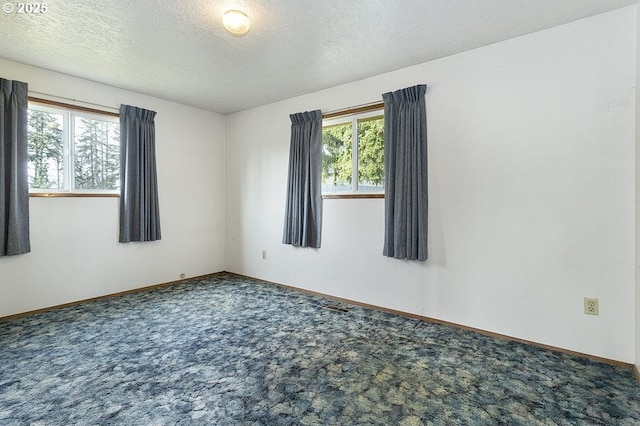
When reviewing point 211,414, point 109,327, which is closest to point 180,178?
point 109,327

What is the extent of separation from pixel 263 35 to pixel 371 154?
1.66 metres

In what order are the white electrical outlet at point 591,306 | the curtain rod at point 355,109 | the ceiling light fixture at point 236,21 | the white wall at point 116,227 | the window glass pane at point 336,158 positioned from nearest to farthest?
the ceiling light fixture at point 236,21 → the white electrical outlet at point 591,306 → the white wall at point 116,227 → the curtain rod at point 355,109 → the window glass pane at point 336,158

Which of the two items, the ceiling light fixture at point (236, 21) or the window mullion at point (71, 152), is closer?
the ceiling light fixture at point (236, 21)

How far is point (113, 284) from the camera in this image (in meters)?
3.91

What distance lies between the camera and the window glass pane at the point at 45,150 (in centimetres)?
331

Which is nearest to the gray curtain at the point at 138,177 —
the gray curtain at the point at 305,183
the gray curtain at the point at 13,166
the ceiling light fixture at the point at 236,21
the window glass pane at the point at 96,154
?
the window glass pane at the point at 96,154

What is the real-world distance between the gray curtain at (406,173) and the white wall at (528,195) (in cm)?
11

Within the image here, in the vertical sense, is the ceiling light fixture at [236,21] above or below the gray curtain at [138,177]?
above

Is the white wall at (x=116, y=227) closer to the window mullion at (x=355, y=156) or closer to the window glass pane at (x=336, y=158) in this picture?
the window glass pane at (x=336, y=158)

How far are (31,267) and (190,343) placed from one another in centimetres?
212

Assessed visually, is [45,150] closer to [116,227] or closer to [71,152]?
[71,152]

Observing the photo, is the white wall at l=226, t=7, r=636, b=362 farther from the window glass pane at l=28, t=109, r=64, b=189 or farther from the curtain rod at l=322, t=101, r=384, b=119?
the window glass pane at l=28, t=109, r=64, b=189

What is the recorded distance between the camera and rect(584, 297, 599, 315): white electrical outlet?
7.75ft

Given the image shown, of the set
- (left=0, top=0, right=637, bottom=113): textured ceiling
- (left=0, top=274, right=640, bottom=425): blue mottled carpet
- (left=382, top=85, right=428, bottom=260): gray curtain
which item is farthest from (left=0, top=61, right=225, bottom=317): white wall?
(left=382, top=85, right=428, bottom=260): gray curtain
